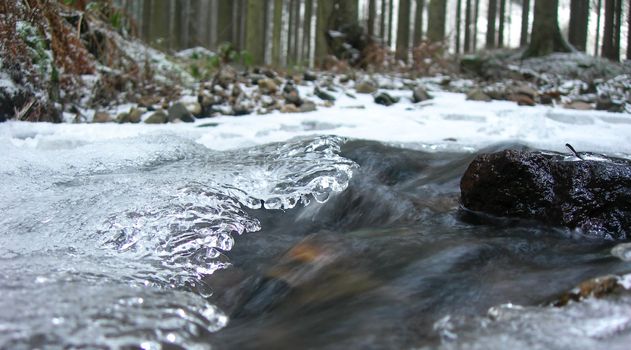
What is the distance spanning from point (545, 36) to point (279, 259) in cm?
743

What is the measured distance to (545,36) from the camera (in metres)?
7.95

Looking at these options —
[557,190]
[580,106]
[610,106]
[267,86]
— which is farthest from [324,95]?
[557,190]

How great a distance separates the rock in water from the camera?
1.84 m

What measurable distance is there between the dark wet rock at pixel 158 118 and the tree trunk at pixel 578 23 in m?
11.9

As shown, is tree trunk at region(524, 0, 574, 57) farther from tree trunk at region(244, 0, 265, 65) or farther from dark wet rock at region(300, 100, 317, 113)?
tree trunk at region(244, 0, 265, 65)

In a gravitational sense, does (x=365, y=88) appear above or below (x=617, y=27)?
below

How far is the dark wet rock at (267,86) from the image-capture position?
5.49 meters

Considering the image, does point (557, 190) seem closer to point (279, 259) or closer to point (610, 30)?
point (279, 259)

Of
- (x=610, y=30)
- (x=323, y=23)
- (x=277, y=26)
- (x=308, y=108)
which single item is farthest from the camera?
(x=277, y=26)

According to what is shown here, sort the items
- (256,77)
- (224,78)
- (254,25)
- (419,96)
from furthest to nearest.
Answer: (254,25), (256,77), (224,78), (419,96)

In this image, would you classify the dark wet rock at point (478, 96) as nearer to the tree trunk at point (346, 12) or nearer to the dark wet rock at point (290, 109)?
the dark wet rock at point (290, 109)

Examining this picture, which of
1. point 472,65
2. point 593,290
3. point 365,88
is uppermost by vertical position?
point 472,65

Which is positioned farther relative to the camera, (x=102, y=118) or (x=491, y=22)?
(x=491, y=22)

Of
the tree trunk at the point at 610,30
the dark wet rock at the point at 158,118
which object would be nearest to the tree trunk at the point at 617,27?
the tree trunk at the point at 610,30
